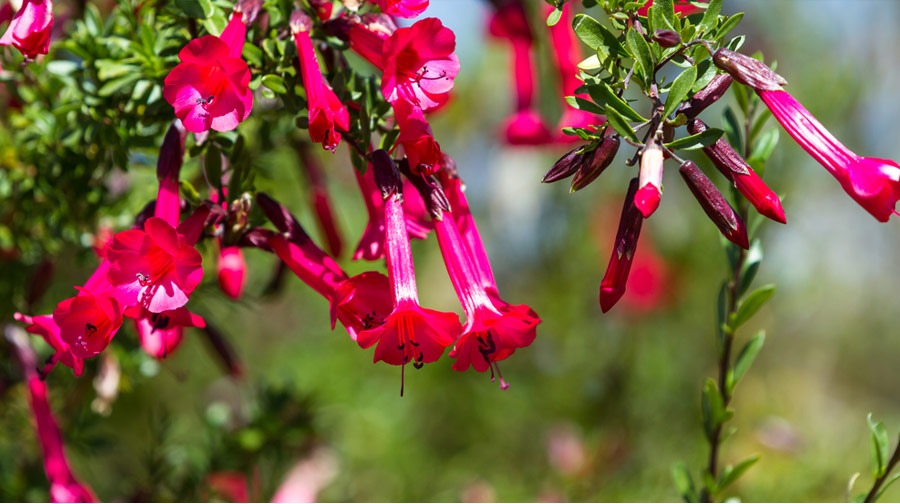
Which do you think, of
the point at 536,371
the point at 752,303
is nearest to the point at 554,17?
the point at 752,303

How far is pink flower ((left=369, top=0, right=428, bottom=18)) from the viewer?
0.77 m

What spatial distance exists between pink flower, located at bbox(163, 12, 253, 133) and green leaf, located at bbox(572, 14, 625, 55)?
11.2 inches

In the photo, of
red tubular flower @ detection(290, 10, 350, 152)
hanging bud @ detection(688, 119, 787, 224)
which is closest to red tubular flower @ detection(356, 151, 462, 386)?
red tubular flower @ detection(290, 10, 350, 152)

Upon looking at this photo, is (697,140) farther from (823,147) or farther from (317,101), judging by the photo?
(317,101)

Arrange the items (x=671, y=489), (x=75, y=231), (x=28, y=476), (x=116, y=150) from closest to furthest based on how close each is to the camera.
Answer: (x=116, y=150) → (x=75, y=231) → (x=28, y=476) → (x=671, y=489)

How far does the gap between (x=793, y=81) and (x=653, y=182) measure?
8.61ft

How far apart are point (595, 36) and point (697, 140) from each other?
12 cm

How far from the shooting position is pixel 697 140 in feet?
2.38

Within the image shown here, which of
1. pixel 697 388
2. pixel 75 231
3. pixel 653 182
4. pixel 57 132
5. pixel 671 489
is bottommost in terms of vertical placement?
pixel 697 388

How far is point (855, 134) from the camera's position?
362 cm

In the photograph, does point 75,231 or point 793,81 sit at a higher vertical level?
point 75,231

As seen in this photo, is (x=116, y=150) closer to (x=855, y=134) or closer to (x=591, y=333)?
(x=591, y=333)

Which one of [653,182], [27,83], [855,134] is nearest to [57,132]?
[27,83]

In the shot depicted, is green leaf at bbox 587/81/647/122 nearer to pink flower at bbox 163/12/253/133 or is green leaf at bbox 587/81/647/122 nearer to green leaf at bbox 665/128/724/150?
green leaf at bbox 665/128/724/150
